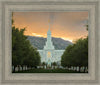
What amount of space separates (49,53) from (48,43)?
50 centimetres

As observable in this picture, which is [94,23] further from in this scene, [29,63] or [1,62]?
[1,62]

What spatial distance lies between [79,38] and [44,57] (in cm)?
189

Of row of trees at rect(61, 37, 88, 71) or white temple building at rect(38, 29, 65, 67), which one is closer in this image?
row of trees at rect(61, 37, 88, 71)

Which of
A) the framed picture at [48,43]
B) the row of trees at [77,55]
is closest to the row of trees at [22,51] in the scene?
the framed picture at [48,43]

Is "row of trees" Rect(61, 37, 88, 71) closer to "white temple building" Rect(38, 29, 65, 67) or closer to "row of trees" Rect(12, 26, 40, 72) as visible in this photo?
"white temple building" Rect(38, 29, 65, 67)

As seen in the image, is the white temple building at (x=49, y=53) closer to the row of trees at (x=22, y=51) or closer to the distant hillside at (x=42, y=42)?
the distant hillside at (x=42, y=42)

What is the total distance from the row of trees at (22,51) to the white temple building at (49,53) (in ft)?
0.96

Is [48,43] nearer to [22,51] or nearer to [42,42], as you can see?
[42,42]

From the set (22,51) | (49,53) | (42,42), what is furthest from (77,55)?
(22,51)

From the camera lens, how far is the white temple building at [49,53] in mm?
9422

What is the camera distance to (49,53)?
9547mm

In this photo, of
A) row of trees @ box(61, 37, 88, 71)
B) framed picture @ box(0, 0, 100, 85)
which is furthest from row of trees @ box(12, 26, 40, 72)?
row of trees @ box(61, 37, 88, 71)

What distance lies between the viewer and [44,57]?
9602mm

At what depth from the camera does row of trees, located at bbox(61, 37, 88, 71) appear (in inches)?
360
